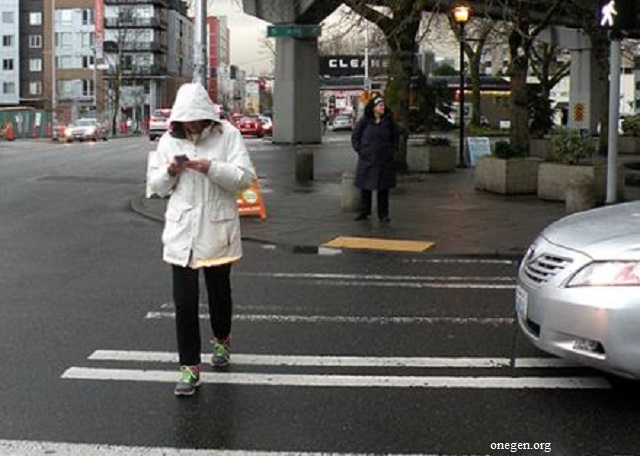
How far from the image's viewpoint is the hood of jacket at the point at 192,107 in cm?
526

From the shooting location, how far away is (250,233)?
12.7 m

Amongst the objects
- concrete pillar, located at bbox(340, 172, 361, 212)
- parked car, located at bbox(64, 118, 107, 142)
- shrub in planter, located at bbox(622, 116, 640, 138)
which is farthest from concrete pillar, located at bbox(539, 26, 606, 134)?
parked car, located at bbox(64, 118, 107, 142)

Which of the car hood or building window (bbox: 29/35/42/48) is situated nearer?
the car hood

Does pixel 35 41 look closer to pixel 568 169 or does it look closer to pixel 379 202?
pixel 568 169

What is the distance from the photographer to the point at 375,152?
13.2 meters

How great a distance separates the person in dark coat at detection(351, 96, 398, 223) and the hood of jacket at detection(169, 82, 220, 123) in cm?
791

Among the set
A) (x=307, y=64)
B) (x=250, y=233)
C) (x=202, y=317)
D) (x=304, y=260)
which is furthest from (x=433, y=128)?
(x=202, y=317)

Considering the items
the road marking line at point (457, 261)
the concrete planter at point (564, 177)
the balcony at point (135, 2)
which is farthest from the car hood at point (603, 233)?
the balcony at point (135, 2)

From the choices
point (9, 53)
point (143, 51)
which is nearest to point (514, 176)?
point (9, 53)

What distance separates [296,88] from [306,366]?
3176 cm

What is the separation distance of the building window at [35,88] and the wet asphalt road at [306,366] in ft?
347

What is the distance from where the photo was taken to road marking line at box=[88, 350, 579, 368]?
5.99m

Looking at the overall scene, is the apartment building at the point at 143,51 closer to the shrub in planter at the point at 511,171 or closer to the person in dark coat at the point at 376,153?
the shrub in planter at the point at 511,171

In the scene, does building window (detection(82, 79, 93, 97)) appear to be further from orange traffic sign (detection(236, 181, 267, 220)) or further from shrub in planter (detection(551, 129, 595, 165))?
orange traffic sign (detection(236, 181, 267, 220))
